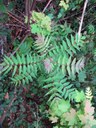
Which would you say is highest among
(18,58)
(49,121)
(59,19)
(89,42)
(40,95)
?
(59,19)

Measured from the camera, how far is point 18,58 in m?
2.04

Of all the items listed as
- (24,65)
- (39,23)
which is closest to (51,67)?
(24,65)

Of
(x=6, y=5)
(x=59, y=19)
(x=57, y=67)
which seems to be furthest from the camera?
(x=59, y=19)

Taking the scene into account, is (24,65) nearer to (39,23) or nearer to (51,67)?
(51,67)

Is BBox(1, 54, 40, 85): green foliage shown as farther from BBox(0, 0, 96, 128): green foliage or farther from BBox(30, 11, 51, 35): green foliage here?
BBox(30, 11, 51, 35): green foliage

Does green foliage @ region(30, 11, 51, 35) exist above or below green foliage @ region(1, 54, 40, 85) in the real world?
above

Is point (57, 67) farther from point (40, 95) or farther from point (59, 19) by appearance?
point (59, 19)

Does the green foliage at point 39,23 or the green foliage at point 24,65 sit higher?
the green foliage at point 39,23

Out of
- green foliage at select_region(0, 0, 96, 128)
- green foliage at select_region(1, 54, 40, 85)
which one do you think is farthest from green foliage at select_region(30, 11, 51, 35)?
green foliage at select_region(1, 54, 40, 85)

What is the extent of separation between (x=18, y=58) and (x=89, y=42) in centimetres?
63

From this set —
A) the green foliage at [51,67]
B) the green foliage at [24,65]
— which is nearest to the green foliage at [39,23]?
the green foliage at [51,67]

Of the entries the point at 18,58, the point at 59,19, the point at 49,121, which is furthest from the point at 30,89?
the point at 59,19

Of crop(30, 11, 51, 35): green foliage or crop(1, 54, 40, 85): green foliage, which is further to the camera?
crop(30, 11, 51, 35): green foliage

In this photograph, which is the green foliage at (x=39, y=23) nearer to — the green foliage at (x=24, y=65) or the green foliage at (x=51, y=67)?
the green foliage at (x=51, y=67)
